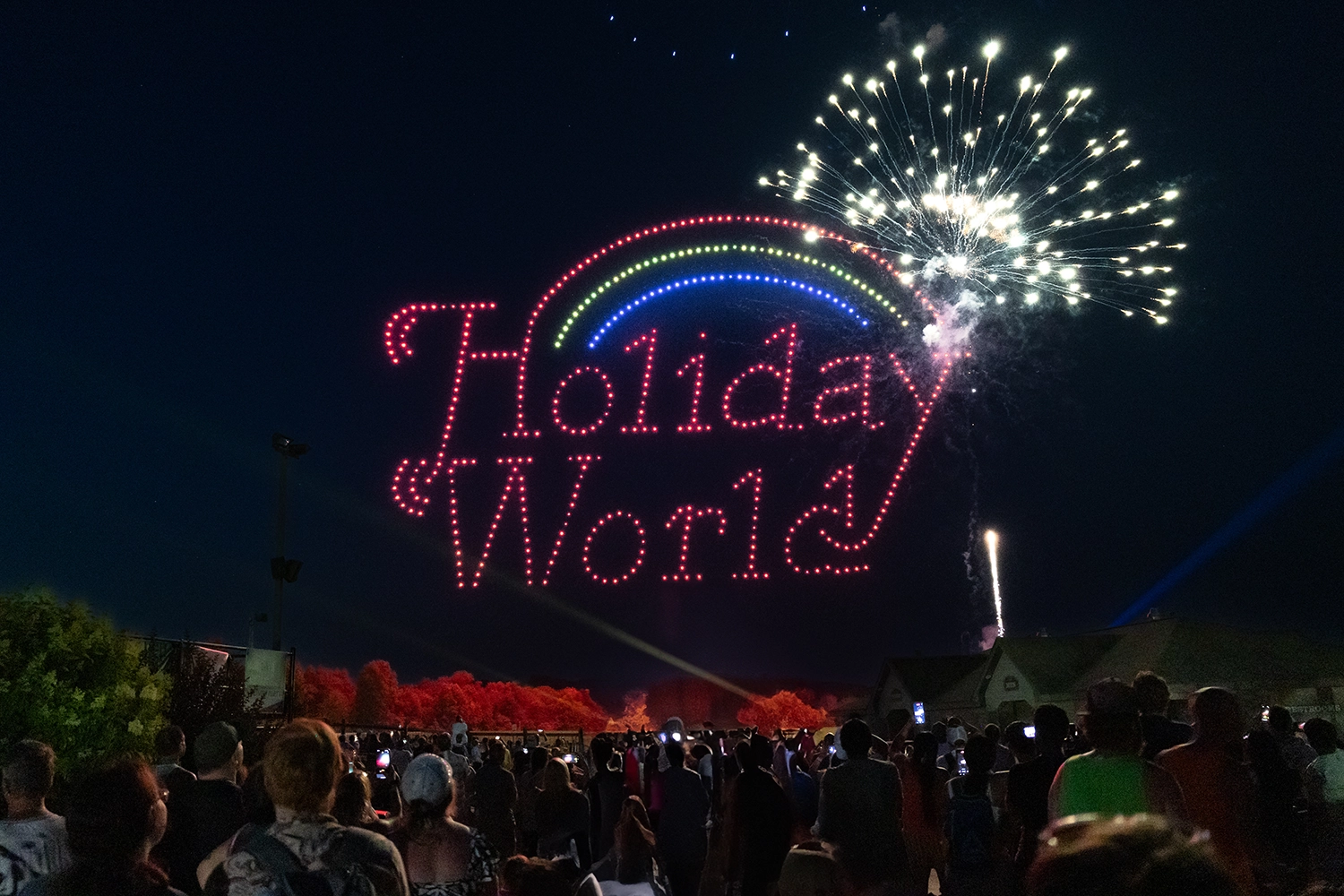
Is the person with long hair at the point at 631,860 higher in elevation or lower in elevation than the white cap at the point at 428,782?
lower

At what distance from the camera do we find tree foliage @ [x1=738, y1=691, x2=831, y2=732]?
231ft

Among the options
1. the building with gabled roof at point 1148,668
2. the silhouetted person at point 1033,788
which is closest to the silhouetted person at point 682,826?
the silhouetted person at point 1033,788

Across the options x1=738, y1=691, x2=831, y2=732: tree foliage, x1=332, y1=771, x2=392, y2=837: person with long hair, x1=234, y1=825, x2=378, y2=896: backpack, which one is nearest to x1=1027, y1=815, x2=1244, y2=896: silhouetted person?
x1=234, y1=825, x2=378, y2=896: backpack

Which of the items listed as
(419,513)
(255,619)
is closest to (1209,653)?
(255,619)

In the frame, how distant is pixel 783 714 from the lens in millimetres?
71875

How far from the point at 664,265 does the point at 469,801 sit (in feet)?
23.7

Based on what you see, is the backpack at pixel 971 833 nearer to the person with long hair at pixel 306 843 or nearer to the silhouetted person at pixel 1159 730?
the silhouetted person at pixel 1159 730

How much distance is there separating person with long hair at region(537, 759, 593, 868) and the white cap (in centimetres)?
316

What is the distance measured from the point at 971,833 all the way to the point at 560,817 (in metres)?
2.91

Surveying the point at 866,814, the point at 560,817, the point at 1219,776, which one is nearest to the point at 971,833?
the point at 866,814

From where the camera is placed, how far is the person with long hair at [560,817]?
299 inches

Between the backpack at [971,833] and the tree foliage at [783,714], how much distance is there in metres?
63.7

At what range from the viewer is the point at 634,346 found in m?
12.9

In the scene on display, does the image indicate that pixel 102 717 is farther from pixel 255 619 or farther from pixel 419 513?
pixel 255 619
